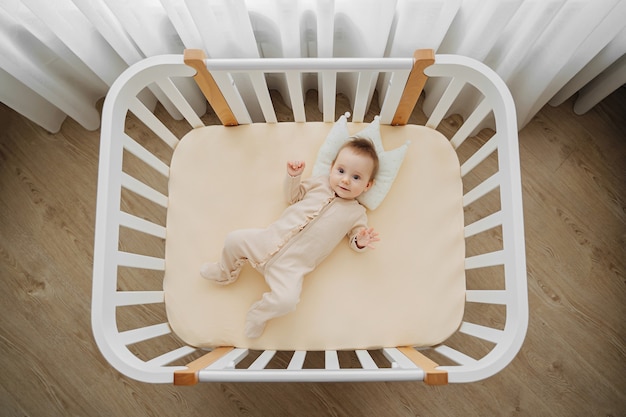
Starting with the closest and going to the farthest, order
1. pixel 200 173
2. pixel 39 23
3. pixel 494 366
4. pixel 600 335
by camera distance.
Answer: pixel 494 366, pixel 39 23, pixel 200 173, pixel 600 335

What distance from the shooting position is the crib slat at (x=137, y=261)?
3.18ft

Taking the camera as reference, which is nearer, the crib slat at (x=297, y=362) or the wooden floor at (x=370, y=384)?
the crib slat at (x=297, y=362)

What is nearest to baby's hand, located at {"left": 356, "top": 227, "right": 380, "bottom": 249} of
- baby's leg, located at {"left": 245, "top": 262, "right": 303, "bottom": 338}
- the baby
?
the baby

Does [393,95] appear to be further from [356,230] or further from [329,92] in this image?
[356,230]

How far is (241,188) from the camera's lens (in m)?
1.17

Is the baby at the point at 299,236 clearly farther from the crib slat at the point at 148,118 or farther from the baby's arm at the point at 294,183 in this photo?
the crib slat at the point at 148,118

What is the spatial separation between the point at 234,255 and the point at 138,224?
0.24 meters

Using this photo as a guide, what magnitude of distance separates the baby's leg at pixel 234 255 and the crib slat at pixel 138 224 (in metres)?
0.16

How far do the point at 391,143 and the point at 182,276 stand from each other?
2.18ft

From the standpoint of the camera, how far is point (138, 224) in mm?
1050

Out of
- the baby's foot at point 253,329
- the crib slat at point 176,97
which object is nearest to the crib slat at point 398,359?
the baby's foot at point 253,329

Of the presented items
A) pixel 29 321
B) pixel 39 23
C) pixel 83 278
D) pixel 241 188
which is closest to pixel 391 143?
pixel 241 188

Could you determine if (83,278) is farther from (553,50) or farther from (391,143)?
(553,50)

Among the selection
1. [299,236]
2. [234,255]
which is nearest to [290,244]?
[299,236]
